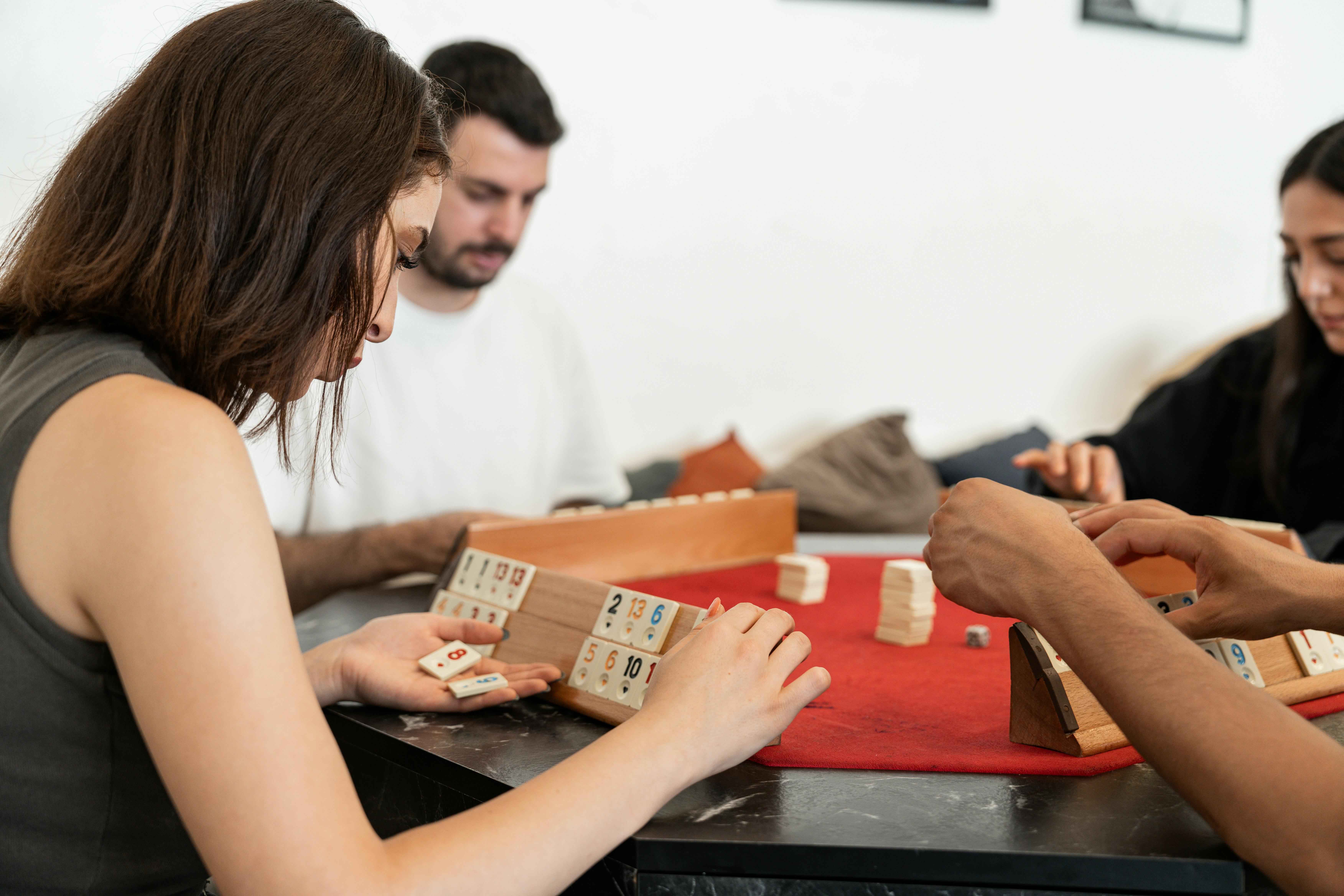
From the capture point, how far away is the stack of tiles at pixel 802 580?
63.5 inches

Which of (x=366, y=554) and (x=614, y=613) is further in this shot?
(x=366, y=554)

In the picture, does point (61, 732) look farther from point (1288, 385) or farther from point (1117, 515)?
point (1288, 385)

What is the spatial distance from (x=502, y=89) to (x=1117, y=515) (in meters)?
1.78

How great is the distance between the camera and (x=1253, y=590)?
1083 millimetres

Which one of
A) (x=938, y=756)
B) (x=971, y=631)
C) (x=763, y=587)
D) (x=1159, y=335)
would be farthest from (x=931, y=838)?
(x=1159, y=335)

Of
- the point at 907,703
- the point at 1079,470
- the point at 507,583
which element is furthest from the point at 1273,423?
the point at 507,583

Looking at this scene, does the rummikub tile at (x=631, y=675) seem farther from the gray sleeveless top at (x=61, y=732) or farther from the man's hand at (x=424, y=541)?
the man's hand at (x=424, y=541)

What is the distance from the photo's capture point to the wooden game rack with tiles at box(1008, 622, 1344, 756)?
0.99 m

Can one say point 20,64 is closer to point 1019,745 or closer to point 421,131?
point 421,131

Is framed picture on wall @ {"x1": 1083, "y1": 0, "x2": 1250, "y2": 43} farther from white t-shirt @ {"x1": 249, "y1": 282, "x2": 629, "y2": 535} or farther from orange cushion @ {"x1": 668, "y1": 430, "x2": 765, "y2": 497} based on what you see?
white t-shirt @ {"x1": 249, "y1": 282, "x2": 629, "y2": 535}

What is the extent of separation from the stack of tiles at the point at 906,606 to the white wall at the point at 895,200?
230cm

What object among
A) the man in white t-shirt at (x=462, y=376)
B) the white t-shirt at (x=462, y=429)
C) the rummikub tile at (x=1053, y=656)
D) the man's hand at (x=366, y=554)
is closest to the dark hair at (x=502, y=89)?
the man in white t-shirt at (x=462, y=376)

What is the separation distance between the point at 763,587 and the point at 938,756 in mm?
758

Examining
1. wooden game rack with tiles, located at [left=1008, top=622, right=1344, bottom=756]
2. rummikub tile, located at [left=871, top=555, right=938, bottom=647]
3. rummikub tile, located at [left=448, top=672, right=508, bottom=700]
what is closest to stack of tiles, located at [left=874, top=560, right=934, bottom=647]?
rummikub tile, located at [left=871, top=555, right=938, bottom=647]
